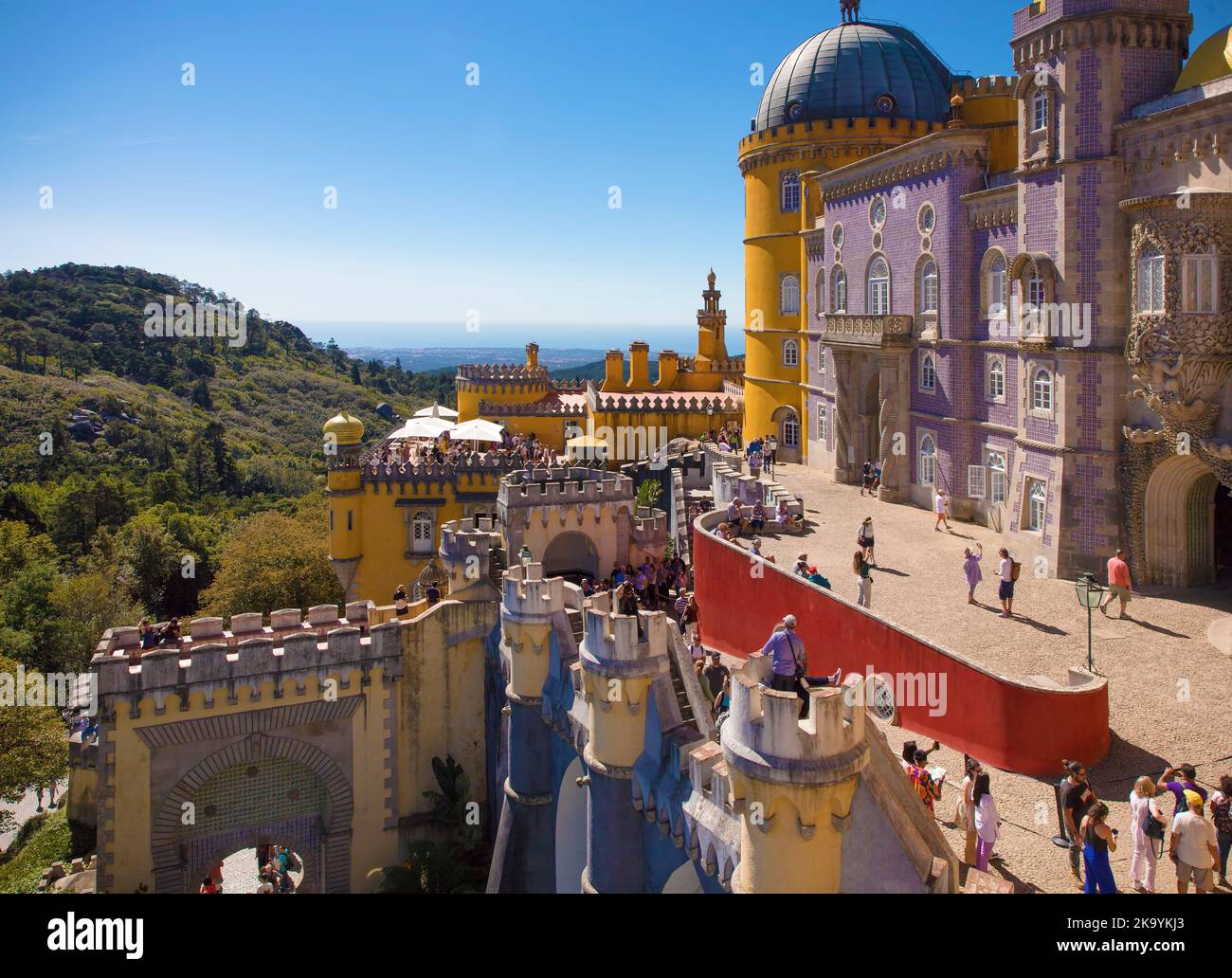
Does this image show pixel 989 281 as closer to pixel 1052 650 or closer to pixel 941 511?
pixel 941 511

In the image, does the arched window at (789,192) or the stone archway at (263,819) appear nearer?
the stone archway at (263,819)

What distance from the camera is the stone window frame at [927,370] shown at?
29812 millimetres

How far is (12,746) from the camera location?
29766mm

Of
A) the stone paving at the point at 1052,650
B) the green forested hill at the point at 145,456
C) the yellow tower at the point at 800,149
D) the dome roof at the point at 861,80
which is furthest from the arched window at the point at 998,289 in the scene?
the green forested hill at the point at 145,456

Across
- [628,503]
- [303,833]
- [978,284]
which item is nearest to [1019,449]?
[978,284]

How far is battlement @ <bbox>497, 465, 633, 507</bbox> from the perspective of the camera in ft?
82.5

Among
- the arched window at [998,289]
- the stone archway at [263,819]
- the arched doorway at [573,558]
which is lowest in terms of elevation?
the stone archway at [263,819]

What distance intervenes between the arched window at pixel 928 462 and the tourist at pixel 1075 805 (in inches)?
750

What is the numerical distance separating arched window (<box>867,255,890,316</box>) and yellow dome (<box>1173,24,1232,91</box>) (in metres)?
12.0

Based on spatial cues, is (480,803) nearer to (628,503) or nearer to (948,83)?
(628,503)

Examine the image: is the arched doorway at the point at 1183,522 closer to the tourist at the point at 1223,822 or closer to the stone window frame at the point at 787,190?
the tourist at the point at 1223,822

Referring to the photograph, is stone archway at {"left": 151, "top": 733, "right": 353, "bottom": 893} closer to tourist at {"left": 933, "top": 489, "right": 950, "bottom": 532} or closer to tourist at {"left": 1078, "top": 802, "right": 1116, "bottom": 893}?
tourist at {"left": 1078, "top": 802, "right": 1116, "bottom": 893}
